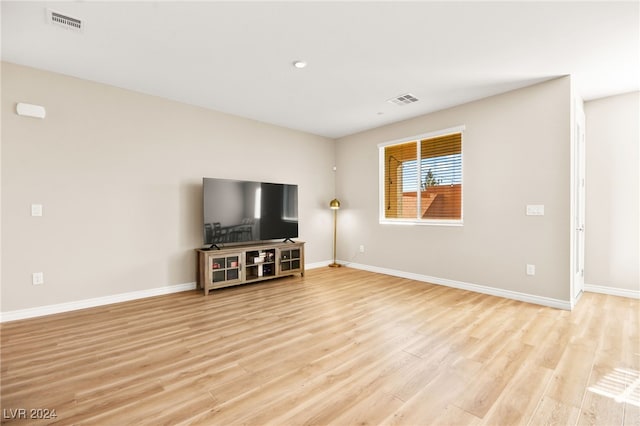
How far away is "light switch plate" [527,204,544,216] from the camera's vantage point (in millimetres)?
3465

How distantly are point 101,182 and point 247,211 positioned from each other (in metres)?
1.83

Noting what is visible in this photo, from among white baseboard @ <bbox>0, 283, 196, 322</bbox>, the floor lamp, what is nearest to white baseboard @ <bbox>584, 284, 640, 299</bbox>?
the floor lamp

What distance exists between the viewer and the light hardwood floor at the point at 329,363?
1.61m

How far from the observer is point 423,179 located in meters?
4.69

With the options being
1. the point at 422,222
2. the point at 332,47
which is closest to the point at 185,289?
the point at 332,47

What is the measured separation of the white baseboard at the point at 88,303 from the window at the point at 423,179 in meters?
3.56

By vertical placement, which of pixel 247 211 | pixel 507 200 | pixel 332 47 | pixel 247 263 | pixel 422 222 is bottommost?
pixel 247 263

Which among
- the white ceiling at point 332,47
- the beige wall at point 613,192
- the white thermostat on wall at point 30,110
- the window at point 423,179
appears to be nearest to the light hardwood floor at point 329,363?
the beige wall at point 613,192

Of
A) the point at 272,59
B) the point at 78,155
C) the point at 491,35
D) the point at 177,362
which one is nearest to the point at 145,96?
the point at 78,155

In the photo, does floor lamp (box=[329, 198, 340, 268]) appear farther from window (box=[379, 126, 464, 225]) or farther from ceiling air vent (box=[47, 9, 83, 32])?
ceiling air vent (box=[47, 9, 83, 32])

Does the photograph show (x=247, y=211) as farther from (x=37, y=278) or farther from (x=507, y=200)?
(x=507, y=200)

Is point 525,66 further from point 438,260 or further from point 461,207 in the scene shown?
point 438,260

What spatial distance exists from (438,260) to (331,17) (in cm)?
358

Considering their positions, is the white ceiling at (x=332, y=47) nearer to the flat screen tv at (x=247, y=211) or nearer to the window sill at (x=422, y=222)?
the flat screen tv at (x=247, y=211)
